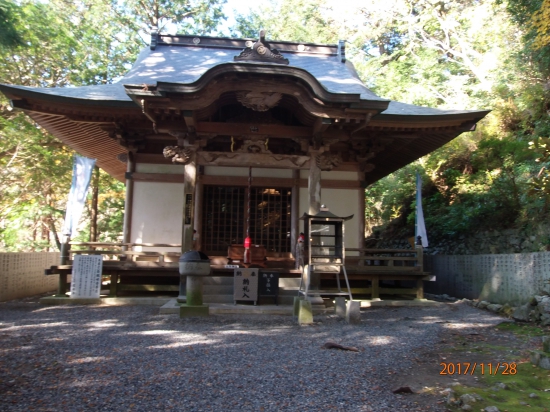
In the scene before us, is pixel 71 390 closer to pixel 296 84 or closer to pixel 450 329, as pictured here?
pixel 450 329

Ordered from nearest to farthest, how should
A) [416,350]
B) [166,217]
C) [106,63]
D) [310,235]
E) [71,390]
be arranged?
1. [71,390]
2. [416,350]
3. [310,235]
4. [166,217]
5. [106,63]

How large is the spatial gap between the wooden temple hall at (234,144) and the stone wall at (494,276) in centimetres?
149

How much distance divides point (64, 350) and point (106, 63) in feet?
50.4

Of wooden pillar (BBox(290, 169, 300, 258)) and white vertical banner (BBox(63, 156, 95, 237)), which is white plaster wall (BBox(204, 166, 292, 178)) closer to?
wooden pillar (BBox(290, 169, 300, 258))

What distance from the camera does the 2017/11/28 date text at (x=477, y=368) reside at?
4.18 metres

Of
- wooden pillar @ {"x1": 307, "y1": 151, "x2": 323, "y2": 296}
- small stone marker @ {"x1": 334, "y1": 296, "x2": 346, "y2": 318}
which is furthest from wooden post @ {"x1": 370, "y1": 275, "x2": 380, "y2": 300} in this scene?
small stone marker @ {"x1": 334, "y1": 296, "x2": 346, "y2": 318}

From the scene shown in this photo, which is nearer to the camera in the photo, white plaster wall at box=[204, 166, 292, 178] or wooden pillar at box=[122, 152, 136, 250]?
wooden pillar at box=[122, 152, 136, 250]

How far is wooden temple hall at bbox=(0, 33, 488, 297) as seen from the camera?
780 cm

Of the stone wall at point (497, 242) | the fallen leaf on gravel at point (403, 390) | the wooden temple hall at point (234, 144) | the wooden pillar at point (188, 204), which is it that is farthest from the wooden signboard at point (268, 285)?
the stone wall at point (497, 242)

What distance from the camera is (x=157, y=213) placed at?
10.1 meters

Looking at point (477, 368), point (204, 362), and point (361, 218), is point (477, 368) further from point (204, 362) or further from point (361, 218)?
point (361, 218)

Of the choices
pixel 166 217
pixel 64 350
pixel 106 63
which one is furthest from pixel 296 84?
pixel 106 63

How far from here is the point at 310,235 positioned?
7496mm

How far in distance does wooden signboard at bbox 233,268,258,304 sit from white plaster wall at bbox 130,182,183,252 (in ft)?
9.01
